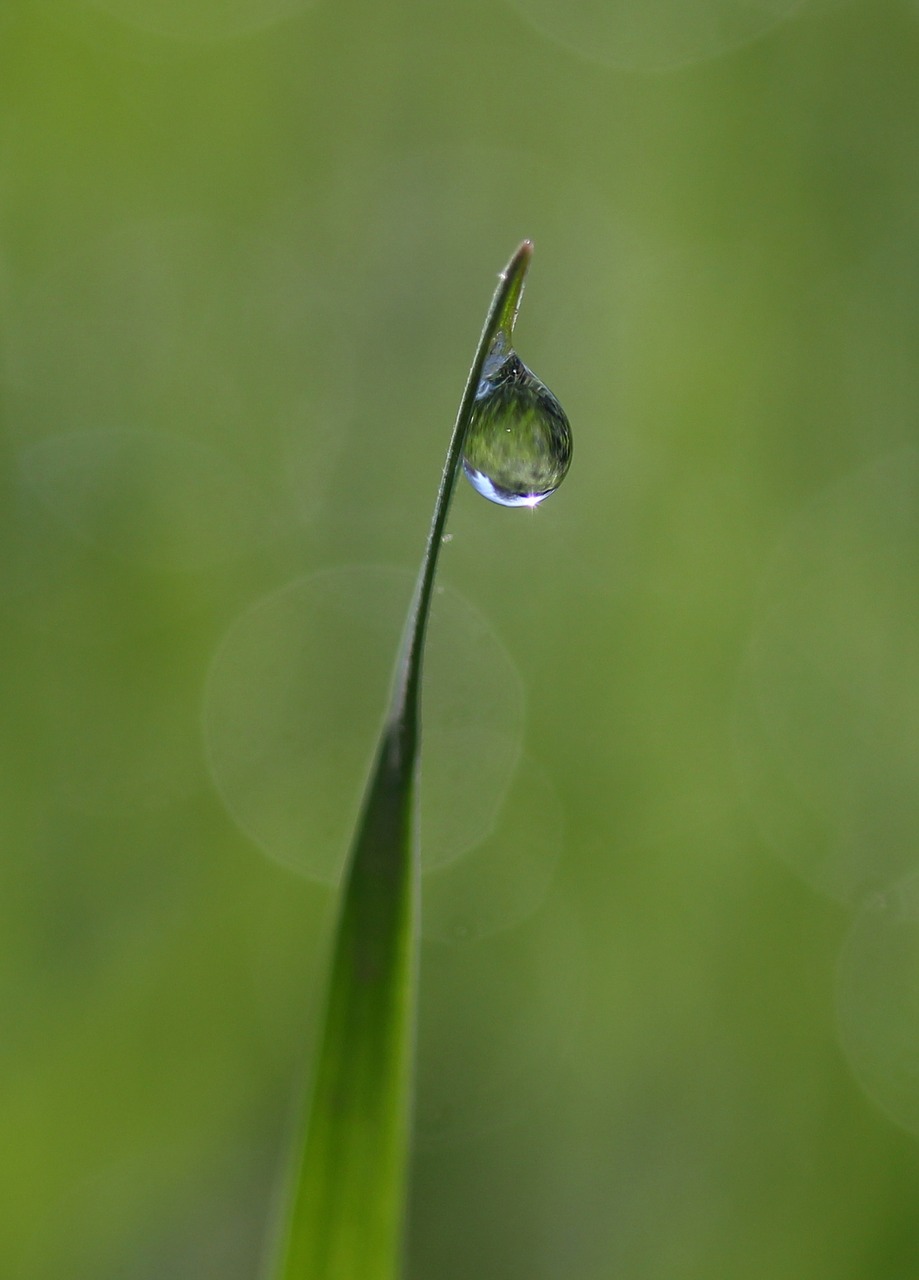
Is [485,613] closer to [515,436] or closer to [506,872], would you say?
[506,872]

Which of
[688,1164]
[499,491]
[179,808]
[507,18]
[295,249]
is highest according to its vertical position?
[507,18]

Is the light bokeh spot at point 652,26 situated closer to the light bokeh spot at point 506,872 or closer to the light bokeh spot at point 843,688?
the light bokeh spot at point 843,688

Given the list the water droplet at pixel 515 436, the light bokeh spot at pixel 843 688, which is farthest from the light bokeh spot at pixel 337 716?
the water droplet at pixel 515 436

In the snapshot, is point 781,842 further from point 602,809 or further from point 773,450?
point 773,450

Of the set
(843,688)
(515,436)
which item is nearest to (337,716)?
(843,688)

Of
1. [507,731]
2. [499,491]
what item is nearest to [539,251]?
[507,731]

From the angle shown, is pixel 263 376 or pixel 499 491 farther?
pixel 263 376
